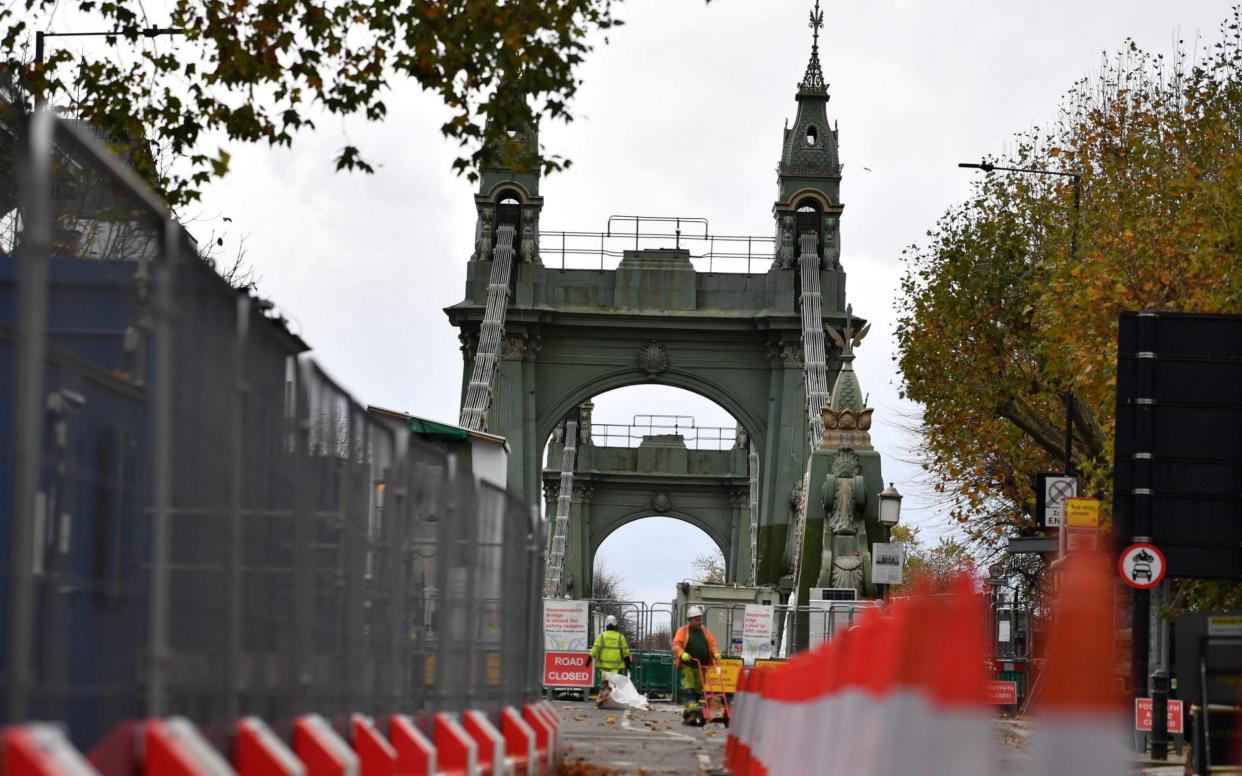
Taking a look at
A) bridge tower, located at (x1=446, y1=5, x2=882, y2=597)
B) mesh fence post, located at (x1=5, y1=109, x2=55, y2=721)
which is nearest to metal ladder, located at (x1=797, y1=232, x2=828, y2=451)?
bridge tower, located at (x1=446, y1=5, x2=882, y2=597)

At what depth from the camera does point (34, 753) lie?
4.40m

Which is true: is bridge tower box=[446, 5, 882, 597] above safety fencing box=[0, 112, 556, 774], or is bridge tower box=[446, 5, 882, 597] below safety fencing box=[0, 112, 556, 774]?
above

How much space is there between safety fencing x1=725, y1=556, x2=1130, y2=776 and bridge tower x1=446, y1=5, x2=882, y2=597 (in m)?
65.0

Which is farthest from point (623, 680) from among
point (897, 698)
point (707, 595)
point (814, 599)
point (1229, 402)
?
point (897, 698)

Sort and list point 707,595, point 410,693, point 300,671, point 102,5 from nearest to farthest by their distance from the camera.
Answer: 1. point 300,671
2. point 410,693
3. point 102,5
4. point 707,595

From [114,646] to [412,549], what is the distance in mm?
4349

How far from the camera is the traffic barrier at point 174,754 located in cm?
550

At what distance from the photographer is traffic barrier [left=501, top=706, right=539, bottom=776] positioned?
12.8 m

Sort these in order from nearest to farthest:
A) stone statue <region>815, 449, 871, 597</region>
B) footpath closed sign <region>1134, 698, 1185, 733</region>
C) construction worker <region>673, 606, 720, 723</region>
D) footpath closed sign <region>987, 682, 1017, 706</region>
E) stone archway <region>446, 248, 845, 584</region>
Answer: footpath closed sign <region>1134, 698, 1185, 733</region> → construction worker <region>673, 606, 720, 723</region> → footpath closed sign <region>987, 682, 1017, 706</region> → stone statue <region>815, 449, 871, 597</region> → stone archway <region>446, 248, 845, 584</region>

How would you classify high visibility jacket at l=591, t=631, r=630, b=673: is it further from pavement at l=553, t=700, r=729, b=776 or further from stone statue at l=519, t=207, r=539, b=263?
stone statue at l=519, t=207, r=539, b=263

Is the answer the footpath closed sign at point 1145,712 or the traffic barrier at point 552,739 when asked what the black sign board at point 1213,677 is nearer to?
the traffic barrier at point 552,739

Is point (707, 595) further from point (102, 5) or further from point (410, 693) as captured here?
point (410, 693)

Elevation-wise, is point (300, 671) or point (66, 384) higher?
point (66, 384)

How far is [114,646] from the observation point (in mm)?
5980
